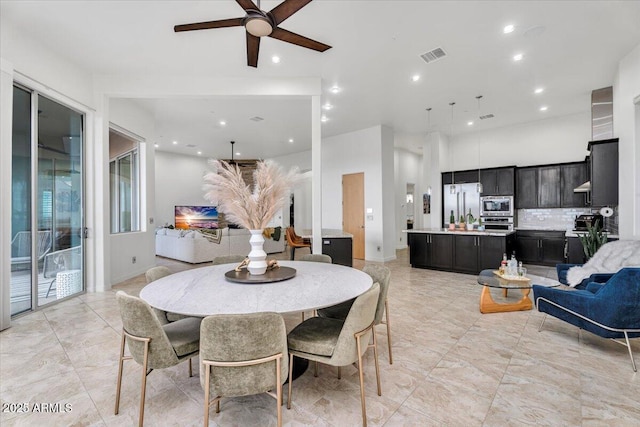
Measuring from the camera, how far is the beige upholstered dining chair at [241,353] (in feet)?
4.51

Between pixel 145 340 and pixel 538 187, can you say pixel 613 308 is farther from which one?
pixel 538 187

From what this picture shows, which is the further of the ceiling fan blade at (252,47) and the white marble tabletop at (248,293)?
the ceiling fan blade at (252,47)

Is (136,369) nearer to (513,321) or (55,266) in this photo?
(55,266)

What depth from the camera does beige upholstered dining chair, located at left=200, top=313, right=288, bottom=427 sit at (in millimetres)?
1375

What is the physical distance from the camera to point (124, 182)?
18.9 ft

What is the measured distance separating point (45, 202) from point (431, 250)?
6575mm

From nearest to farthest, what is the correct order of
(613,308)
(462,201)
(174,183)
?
(613,308), (462,201), (174,183)

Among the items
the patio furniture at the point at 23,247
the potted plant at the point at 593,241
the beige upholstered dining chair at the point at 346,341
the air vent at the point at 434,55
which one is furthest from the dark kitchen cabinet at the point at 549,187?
the patio furniture at the point at 23,247

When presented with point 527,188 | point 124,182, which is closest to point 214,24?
point 124,182

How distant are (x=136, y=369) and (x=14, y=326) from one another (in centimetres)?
209

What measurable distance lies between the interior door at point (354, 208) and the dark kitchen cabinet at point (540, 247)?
3.71 metres

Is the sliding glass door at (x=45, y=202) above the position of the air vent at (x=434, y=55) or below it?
below

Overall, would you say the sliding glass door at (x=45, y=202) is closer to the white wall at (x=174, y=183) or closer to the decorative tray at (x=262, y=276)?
the decorative tray at (x=262, y=276)

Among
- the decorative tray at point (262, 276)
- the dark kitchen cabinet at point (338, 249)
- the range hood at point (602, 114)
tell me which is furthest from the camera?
the dark kitchen cabinet at point (338, 249)
